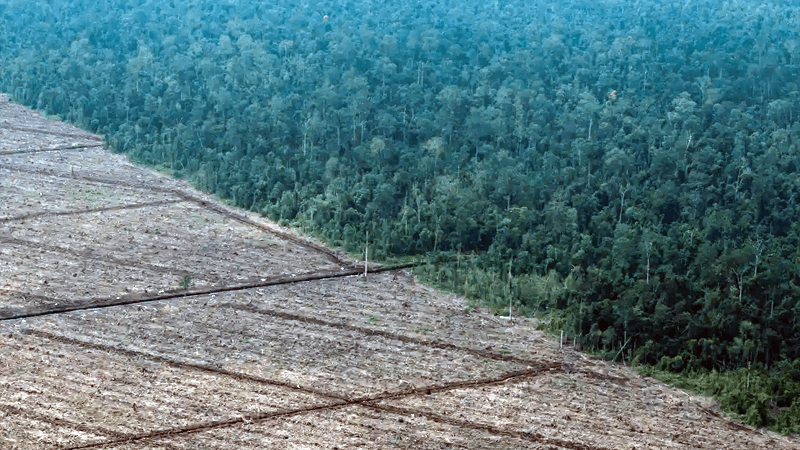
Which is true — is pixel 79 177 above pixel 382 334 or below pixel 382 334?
above

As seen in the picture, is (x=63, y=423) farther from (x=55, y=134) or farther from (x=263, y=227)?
(x=55, y=134)

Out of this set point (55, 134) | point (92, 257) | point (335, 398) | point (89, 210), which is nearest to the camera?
point (335, 398)

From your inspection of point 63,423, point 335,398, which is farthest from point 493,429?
point 63,423

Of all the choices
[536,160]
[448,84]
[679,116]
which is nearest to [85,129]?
[448,84]

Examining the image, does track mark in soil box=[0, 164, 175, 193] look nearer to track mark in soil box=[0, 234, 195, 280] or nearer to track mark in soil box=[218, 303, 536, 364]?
track mark in soil box=[0, 234, 195, 280]

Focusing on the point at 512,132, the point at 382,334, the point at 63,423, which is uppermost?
the point at 512,132

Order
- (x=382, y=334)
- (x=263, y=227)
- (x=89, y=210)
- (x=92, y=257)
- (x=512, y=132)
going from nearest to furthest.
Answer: (x=382, y=334), (x=92, y=257), (x=263, y=227), (x=89, y=210), (x=512, y=132)
